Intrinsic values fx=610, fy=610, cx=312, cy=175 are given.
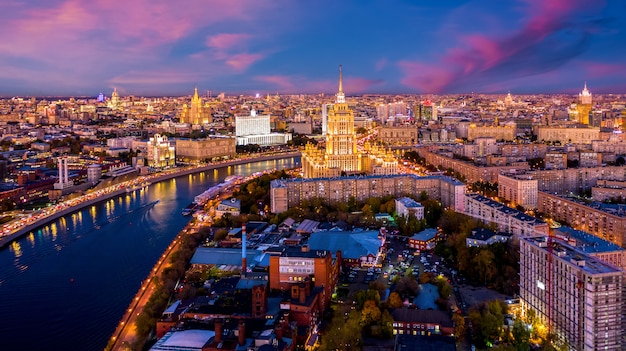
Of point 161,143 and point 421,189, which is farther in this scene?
point 161,143

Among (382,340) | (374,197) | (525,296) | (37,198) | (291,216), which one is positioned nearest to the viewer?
(382,340)

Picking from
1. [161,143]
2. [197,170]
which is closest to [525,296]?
[197,170]

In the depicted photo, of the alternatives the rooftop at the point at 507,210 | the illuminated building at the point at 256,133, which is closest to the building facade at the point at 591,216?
the rooftop at the point at 507,210

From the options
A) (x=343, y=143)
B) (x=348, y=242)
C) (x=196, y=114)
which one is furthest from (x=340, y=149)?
(x=196, y=114)

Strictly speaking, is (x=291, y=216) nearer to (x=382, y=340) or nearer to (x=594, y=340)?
(x=382, y=340)

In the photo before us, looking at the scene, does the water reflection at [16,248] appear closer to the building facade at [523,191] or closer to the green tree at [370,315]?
the green tree at [370,315]

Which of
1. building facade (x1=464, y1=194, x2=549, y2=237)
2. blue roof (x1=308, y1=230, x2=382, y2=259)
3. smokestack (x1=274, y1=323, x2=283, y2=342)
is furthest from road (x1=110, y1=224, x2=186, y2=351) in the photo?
building facade (x1=464, y1=194, x2=549, y2=237)

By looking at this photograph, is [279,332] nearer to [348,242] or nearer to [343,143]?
[348,242]

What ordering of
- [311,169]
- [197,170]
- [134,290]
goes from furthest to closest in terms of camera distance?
[197,170] < [311,169] < [134,290]
